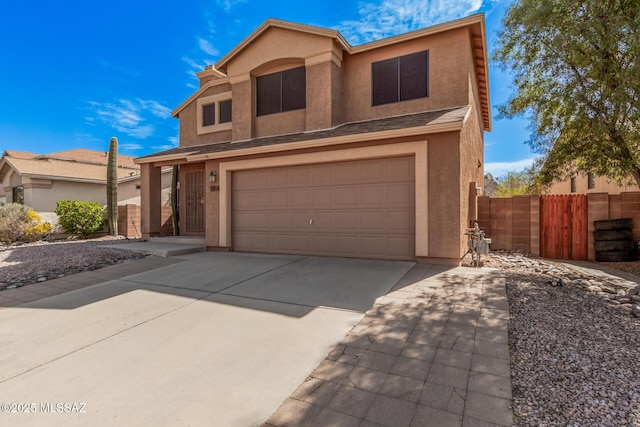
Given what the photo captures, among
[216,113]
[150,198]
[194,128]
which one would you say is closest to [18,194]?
[150,198]

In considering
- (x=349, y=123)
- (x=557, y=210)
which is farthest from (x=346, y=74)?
(x=557, y=210)

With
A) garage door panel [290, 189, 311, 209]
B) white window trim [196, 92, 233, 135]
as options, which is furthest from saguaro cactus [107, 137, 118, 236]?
garage door panel [290, 189, 311, 209]

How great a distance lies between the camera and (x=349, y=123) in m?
8.91

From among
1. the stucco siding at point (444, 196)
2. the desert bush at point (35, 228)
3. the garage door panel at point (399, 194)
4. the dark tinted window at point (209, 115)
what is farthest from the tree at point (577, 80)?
the desert bush at point (35, 228)

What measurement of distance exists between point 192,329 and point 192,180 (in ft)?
29.6

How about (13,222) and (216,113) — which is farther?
(13,222)

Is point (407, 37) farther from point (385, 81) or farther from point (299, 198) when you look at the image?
point (299, 198)

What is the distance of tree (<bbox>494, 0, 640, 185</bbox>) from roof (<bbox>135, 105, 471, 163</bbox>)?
2043 mm

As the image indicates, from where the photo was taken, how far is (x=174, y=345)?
340 centimetres

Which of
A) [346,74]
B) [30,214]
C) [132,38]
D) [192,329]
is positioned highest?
[132,38]

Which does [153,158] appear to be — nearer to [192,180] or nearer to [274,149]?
[192,180]

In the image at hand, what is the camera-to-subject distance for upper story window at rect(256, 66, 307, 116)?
31.3ft

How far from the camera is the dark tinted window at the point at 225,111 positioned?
11219 millimetres

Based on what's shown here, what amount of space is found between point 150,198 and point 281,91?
6.17 metres
